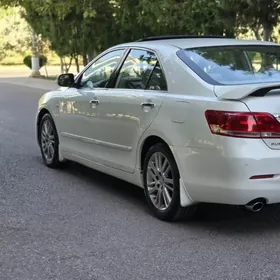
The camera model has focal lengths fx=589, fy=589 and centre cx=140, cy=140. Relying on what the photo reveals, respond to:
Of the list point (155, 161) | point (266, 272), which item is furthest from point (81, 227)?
point (266, 272)

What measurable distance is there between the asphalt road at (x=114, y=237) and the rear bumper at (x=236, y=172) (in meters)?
0.41

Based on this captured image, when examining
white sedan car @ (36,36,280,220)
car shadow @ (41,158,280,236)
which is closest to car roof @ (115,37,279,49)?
white sedan car @ (36,36,280,220)

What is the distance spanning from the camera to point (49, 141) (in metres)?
7.94

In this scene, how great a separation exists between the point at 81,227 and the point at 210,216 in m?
1.25

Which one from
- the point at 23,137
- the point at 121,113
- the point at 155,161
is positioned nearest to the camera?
the point at 155,161

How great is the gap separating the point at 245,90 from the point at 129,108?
1.49m

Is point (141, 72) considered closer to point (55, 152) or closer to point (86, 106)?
point (86, 106)

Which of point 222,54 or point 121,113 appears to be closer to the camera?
point 222,54

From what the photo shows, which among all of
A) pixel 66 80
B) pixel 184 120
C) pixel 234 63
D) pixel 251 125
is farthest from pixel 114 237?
pixel 66 80

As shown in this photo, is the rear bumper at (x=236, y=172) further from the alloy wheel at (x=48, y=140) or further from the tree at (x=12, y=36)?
the tree at (x=12, y=36)

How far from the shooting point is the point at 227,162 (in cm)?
472

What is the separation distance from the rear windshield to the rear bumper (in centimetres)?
68

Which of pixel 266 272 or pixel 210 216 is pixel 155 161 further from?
pixel 266 272

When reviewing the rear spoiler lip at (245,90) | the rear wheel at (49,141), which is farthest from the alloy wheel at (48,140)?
the rear spoiler lip at (245,90)
